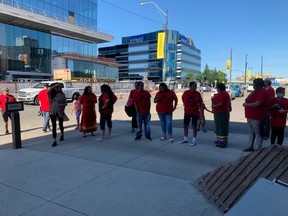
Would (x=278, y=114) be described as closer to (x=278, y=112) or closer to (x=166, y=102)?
(x=278, y=112)

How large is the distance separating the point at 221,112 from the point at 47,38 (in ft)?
176

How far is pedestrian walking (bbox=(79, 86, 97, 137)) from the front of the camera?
8875 mm

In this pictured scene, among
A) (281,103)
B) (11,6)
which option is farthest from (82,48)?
(281,103)

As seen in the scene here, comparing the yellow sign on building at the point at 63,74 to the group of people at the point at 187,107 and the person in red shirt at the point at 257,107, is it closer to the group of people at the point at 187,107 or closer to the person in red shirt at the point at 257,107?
the group of people at the point at 187,107

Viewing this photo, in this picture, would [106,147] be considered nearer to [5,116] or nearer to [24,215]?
[24,215]

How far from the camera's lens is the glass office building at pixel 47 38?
155 ft

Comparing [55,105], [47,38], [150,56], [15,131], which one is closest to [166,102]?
[55,105]

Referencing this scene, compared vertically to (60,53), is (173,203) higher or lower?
lower

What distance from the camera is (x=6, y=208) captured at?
13.3ft

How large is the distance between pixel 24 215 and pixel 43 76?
53.5m

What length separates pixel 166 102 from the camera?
7.89 metres

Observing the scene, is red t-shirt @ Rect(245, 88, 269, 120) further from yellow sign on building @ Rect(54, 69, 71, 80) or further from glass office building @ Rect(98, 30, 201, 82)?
glass office building @ Rect(98, 30, 201, 82)

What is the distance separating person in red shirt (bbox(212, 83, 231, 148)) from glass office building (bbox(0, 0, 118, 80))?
45037mm

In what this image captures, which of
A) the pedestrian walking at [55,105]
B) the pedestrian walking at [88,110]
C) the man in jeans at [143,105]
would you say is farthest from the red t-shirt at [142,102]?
the pedestrian walking at [55,105]
